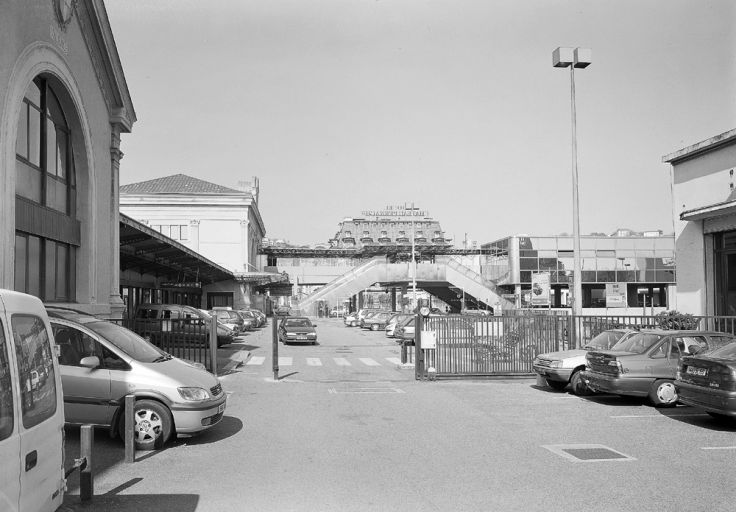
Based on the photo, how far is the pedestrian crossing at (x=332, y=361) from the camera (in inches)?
922

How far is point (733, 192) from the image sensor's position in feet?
66.8

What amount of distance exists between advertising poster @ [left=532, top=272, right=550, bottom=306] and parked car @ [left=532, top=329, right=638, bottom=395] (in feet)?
42.9

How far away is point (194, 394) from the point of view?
31.2 ft

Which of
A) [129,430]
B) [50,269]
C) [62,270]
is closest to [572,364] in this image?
[129,430]

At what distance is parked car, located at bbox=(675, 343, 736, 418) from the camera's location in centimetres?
1048

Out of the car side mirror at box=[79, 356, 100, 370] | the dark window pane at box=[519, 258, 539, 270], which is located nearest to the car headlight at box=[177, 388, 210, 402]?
the car side mirror at box=[79, 356, 100, 370]

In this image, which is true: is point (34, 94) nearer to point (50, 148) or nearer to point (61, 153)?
point (50, 148)

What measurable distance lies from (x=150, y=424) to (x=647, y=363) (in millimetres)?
9512

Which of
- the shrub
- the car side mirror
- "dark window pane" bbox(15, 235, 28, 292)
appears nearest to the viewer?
the car side mirror

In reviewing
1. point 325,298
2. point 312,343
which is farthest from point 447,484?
point 325,298

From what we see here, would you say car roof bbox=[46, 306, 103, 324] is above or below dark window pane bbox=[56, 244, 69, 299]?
below

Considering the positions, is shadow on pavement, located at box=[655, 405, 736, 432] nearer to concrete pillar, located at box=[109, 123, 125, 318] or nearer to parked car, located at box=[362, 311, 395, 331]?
concrete pillar, located at box=[109, 123, 125, 318]

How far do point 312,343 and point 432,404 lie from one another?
2044 centimetres

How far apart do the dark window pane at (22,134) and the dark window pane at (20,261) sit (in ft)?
6.07
